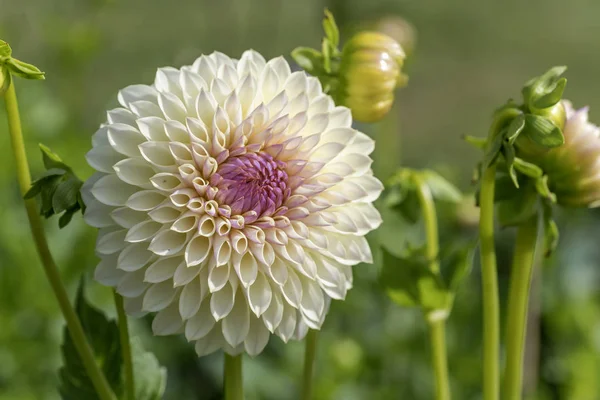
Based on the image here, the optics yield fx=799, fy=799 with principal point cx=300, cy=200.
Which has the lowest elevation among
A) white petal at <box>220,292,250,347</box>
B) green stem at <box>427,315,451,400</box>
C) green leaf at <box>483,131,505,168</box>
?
green stem at <box>427,315,451,400</box>

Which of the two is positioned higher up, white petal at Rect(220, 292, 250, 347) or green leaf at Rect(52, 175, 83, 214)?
green leaf at Rect(52, 175, 83, 214)

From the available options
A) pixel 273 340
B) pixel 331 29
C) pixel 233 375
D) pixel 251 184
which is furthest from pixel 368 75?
pixel 273 340

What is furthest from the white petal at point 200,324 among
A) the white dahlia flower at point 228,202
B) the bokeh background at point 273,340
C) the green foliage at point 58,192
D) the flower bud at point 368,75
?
the bokeh background at point 273,340

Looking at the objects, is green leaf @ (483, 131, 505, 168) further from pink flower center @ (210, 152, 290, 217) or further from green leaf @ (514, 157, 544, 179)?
pink flower center @ (210, 152, 290, 217)

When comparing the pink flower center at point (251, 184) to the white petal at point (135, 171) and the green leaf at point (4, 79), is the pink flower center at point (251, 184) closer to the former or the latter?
the white petal at point (135, 171)

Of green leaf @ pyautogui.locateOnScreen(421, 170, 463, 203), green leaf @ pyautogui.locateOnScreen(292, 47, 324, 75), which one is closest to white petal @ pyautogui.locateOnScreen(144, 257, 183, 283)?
green leaf @ pyautogui.locateOnScreen(292, 47, 324, 75)

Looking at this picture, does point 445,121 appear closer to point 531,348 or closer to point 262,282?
point 531,348
